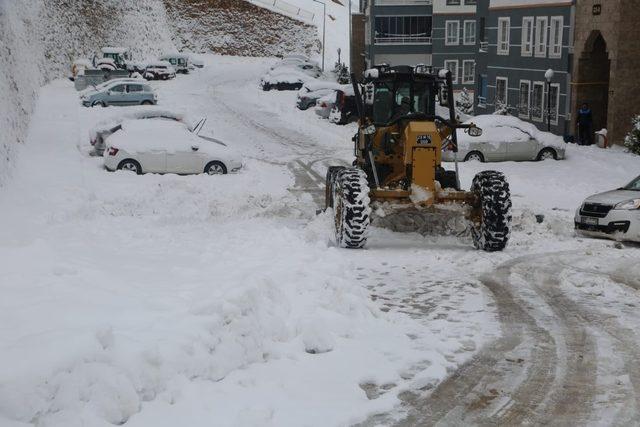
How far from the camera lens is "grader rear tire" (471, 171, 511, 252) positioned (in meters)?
13.8

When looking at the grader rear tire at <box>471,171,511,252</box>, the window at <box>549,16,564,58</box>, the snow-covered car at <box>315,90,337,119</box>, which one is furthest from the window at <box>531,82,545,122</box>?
the grader rear tire at <box>471,171,511,252</box>

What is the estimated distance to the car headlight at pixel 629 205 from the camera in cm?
1540

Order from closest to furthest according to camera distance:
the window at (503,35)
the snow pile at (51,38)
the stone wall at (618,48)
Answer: the snow pile at (51,38) < the stone wall at (618,48) < the window at (503,35)

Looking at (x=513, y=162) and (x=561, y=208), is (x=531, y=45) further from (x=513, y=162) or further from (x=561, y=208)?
(x=561, y=208)

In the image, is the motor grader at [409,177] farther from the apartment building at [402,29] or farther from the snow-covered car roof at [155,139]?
the apartment building at [402,29]

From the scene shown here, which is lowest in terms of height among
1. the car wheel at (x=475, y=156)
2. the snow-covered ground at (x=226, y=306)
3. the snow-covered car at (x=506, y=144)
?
the snow-covered ground at (x=226, y=306)

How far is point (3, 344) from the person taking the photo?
682cm

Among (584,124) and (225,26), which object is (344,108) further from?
(225,26)

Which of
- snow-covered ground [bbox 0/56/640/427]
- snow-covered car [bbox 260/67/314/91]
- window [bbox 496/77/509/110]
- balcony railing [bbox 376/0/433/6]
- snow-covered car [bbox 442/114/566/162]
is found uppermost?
balcony railing [bbox 376/0/433/6]

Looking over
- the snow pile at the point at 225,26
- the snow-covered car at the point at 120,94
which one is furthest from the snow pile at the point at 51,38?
the snow-covered car at the point at 120,94

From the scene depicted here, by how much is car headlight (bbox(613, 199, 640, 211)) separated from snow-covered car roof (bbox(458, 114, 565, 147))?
12361mm

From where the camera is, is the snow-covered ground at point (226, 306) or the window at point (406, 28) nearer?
the snow-covered ground at point (226, 306)

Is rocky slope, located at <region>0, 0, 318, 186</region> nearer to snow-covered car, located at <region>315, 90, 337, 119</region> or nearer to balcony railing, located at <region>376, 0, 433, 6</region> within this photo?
snow-covered car, located at <region>315, 90, 337, 119</region>

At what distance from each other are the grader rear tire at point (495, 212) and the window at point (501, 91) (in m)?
26.8
